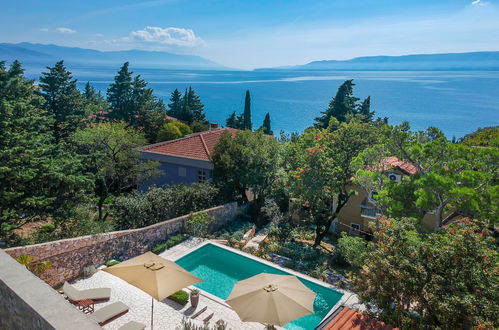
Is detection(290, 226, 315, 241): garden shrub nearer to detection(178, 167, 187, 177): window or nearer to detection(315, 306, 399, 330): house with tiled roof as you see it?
detection(178, 167, 187, 177): window

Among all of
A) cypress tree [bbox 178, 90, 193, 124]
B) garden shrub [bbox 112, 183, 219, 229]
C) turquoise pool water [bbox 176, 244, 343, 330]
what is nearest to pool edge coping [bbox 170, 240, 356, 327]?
turquoise pool water [bbox 176, 244, 343, 330]

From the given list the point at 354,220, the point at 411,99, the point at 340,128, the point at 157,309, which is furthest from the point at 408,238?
the point at 411,99

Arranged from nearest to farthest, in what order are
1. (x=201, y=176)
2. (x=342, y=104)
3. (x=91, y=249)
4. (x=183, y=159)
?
(x=91, y=249) < (x=201, y=176) < (x=183, y=159) < (x=342, y=104)

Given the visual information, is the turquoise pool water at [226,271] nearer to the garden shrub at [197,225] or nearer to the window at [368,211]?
the garden shrub at [197,225]

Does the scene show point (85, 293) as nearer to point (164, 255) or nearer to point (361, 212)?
point (164, 255)

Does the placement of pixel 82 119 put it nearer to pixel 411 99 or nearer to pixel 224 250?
pixel 224 250

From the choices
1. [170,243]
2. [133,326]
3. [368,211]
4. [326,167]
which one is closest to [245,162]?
[326,167]
